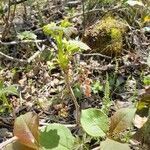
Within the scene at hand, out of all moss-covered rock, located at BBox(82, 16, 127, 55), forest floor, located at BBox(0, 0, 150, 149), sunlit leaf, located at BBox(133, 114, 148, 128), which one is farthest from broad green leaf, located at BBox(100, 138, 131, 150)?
moss-covered rock, located at BBox(82, 16, 127, 55)

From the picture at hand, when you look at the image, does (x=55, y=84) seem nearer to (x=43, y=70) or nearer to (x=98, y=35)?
(x=43, y=70)

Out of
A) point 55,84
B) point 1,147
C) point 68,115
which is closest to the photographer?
point 1,147

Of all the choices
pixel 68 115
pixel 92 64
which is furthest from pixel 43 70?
pixel 68 115

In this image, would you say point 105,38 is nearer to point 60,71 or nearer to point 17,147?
point 60,71

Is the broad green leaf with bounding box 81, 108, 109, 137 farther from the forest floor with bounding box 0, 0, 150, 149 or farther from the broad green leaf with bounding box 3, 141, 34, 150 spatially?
the forest floor with bounding box 0, 0, 150, 149

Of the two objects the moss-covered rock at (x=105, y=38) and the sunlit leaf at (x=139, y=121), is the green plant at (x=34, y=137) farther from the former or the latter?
the moss-covered rock at (x=105, y=38)

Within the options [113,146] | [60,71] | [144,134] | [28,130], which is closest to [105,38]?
[60,71]
